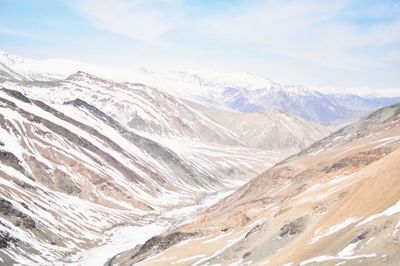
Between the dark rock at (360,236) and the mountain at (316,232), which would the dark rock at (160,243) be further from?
the dark rock at (360,236)

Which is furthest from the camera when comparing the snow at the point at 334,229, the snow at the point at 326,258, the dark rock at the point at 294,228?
the dark rock at the point at 294,228

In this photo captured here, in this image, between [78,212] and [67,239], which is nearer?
[67,239]

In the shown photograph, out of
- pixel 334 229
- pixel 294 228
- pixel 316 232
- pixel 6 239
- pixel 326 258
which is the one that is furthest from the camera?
pixel 6 239

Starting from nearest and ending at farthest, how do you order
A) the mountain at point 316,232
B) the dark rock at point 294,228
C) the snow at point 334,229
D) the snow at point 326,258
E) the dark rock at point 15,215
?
the snow at point 326,258 → the mountain at point 316,232 → the snow at point 334,229 → the dark rock at point 294,228 → the dark rock at point 15,215

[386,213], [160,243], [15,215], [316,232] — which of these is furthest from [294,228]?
[15,215]

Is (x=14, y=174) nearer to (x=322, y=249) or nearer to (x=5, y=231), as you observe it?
(x=5, y=231)

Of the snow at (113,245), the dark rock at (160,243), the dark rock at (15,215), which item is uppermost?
the dark rock at (15,215)

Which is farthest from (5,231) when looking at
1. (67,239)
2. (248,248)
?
(248,248)

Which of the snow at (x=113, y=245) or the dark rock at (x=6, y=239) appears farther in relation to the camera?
the snow at (x=113, y=245)

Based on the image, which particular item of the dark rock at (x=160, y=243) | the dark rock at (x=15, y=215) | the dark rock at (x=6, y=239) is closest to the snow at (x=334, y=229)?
the dark rock at (x=160, y=243)

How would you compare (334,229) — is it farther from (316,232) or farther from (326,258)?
(326,258)

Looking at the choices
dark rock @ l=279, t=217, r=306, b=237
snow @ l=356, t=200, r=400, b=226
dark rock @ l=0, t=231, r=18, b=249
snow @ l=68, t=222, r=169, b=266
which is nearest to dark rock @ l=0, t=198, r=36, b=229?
dark rock @ l=0, t=231, r=18, b=249
